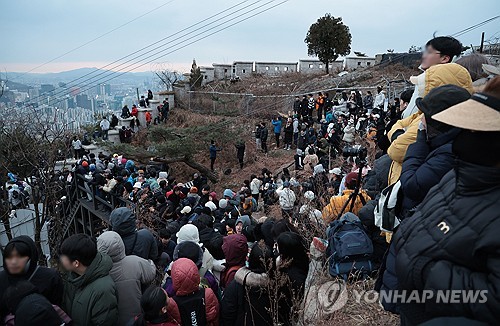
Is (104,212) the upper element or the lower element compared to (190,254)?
lower

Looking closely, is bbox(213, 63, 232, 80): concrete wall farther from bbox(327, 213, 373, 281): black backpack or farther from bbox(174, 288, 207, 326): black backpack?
bbox(174, 288, 207, 326): black backpack

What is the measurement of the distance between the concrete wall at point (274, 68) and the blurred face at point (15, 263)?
28.2 meters

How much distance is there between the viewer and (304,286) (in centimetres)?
357

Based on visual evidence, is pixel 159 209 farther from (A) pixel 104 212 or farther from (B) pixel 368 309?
(B) pixel 368 309

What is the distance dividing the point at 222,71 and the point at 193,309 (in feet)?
94.2

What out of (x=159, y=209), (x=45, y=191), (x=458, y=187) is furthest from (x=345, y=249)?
(x=45, y=191)

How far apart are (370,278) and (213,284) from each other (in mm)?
1609

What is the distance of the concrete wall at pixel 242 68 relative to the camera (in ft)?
98.6

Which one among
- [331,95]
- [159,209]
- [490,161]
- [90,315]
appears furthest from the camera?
[331,95]

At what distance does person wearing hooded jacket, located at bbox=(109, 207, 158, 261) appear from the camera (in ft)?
13.5

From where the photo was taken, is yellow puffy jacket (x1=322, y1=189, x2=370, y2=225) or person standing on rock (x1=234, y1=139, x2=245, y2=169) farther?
person standing on rock (x1=234, y1=139, x2=245, y2=169)

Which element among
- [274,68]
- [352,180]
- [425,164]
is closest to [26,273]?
[425,164]

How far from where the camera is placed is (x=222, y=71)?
30484 millimetres

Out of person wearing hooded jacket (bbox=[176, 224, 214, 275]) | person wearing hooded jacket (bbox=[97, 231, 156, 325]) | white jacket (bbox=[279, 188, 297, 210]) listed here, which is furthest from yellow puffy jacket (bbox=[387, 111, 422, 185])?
white jacket (bbox=[279, 188, 297, 210])
